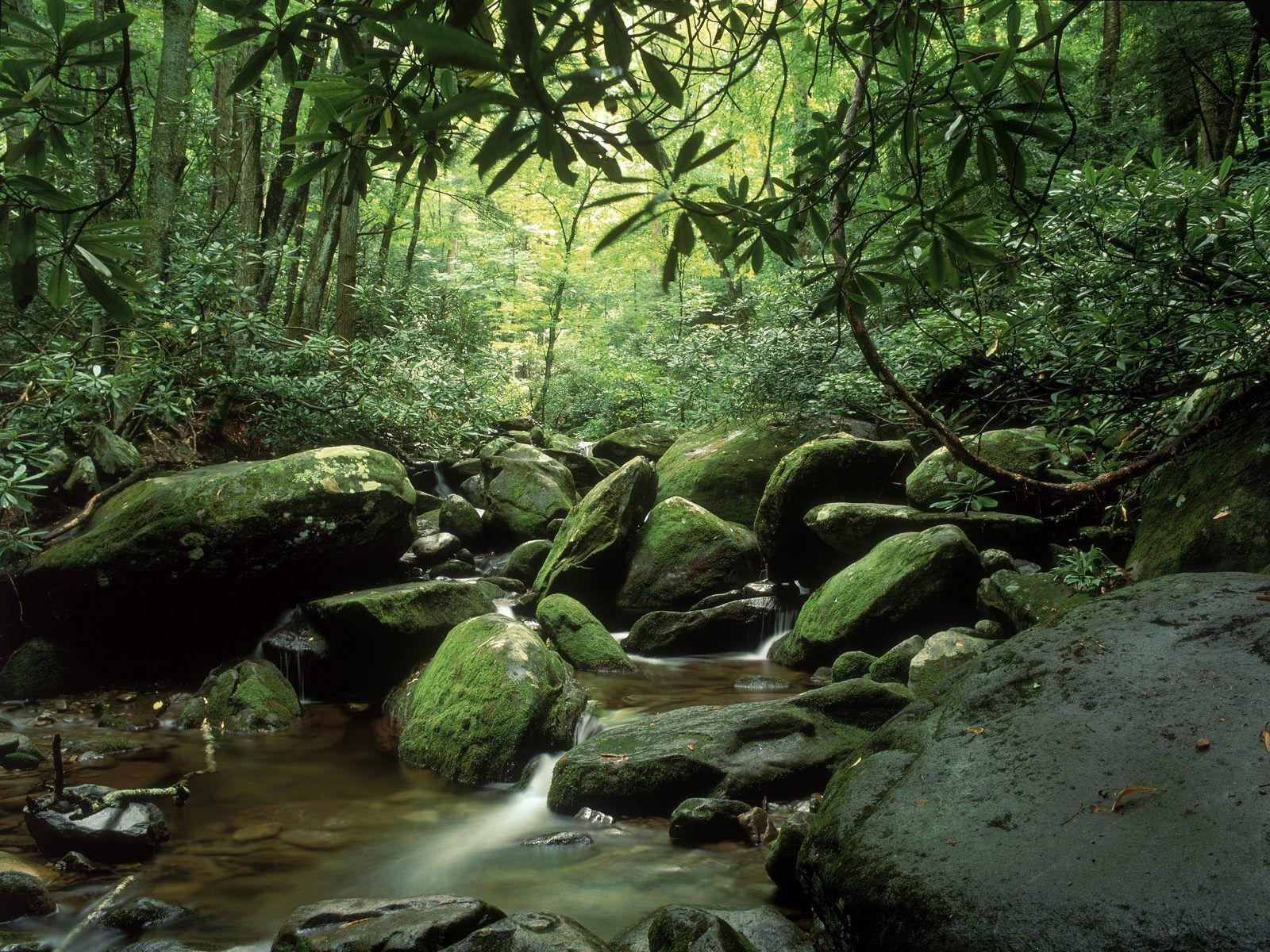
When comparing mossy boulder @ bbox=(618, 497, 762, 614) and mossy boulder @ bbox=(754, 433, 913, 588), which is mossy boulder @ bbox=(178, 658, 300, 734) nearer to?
mossy boulder @ bbox=(618, 497, 762, 614)

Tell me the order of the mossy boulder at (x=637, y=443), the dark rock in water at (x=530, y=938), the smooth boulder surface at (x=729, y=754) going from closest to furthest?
the dark rock in water at (x=530, y=938) → the smooth boulder surface at (x=729, y=754) → the mossy boulder at (x=637, y=443)

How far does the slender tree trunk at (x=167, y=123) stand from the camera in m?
7.50

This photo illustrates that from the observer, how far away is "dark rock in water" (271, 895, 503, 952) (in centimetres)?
270

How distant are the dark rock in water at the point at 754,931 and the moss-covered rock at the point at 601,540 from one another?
551cm

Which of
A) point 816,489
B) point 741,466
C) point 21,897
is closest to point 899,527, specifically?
point 816,489

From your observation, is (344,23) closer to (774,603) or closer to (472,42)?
(472,42)

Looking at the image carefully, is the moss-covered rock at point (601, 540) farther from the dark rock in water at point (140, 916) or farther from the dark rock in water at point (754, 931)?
the dark rock in water at point (754, 931)

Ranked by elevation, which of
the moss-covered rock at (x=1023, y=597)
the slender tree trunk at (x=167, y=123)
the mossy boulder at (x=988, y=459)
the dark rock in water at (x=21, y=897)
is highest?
the slender tree trunk at (x=167, y=123)

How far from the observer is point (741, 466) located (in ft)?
34.3

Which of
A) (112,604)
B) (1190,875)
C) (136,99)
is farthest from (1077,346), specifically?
(136,99)

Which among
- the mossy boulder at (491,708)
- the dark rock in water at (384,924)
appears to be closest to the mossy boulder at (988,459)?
the mossy boulder at (491,708)

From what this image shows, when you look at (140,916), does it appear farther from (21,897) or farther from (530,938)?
(530,938)

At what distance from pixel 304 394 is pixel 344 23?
25.5 ft

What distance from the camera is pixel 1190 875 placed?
192 centimetres
